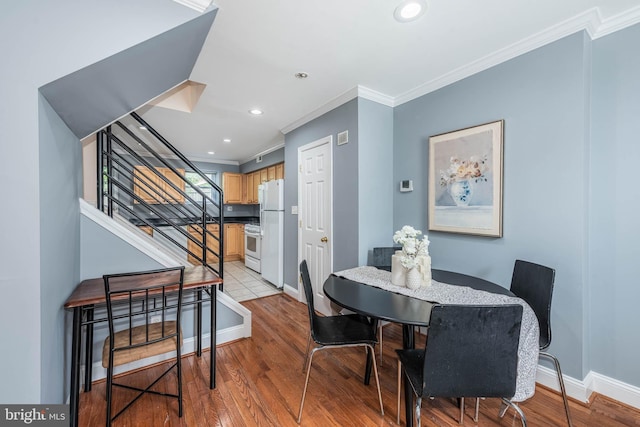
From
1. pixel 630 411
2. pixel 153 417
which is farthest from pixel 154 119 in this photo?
pixel 630 411

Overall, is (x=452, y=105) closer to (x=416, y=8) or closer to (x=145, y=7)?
(x=416, y=8)

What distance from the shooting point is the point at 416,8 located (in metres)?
1.57

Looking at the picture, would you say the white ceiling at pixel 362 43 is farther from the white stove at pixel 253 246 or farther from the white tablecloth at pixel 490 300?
the white stove at pixel 253 246

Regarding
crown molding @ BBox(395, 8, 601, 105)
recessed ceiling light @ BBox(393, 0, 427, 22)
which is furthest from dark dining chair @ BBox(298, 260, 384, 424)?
crown molding @ BBox(395, 8, 601, 105)

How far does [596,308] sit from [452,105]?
6.13ft

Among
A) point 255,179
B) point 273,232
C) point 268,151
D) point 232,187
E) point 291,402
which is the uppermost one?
point 268,151

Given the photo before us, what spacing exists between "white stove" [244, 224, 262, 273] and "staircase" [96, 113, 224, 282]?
597 millimetres

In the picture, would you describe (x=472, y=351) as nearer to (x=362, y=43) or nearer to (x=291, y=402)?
(x=291, y=402)

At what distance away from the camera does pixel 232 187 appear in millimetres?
6398

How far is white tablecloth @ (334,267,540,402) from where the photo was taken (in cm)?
138

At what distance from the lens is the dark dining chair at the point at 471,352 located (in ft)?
3.60

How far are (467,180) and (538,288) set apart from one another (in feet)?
3.15

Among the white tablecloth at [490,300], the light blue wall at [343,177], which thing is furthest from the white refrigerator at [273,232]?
the white tablecloth at [490,300]

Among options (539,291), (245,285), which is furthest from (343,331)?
(245,285)
